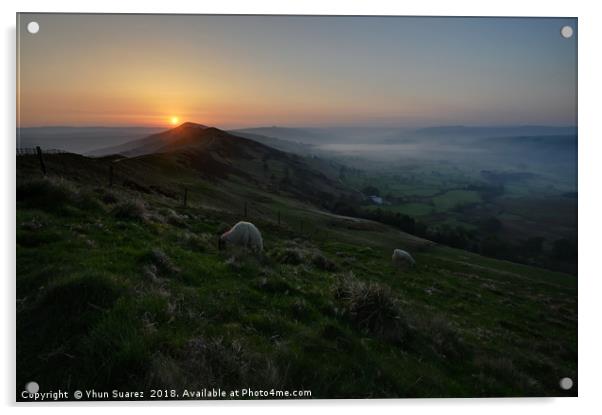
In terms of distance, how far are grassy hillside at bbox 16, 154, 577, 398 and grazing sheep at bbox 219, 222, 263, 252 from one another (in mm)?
365

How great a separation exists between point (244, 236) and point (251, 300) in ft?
8.34

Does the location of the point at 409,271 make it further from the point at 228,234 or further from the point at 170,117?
the point at 170,117

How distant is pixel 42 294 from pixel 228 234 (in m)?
3.72

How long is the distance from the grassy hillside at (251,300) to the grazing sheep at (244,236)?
14.4 inches

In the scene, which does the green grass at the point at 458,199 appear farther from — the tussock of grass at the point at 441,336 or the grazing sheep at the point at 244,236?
the grazing sheep at the point at 244,236

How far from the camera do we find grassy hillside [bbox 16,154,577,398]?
17.1ft

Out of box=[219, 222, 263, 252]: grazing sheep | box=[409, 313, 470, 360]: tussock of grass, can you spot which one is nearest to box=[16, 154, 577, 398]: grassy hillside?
box=[409, 313, 470, 360]: tussock of grass

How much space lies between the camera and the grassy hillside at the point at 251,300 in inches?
205

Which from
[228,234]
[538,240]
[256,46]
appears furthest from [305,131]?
[538,240]

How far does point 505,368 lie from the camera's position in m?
6.64

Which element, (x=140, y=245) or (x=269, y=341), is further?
(x=140, y=245)

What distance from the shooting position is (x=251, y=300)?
20.2 ft

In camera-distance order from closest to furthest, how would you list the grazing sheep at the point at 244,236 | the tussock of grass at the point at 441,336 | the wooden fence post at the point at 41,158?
1. the tussock of grass at the point at 441,336
2. the wooden fence post at the point at 41,158
3. the grazing sheep at the point at 244,236
